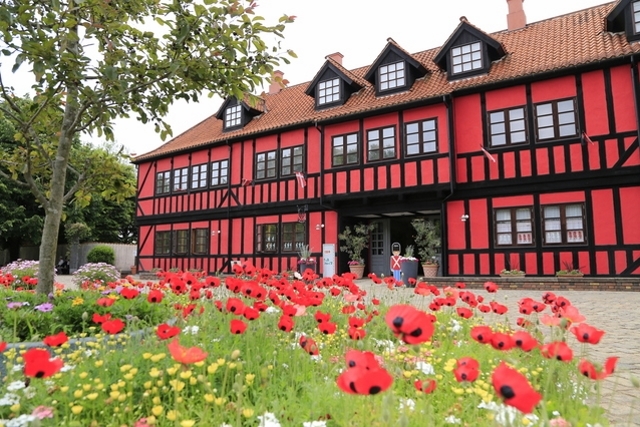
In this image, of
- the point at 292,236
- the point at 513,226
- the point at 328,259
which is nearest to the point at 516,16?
the point at 513,226

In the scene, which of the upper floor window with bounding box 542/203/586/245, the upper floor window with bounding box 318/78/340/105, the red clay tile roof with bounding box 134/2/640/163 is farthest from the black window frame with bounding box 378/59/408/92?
the upper floor window with bounding box 542/203/586/245

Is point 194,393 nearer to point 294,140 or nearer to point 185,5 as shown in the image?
point 185,5

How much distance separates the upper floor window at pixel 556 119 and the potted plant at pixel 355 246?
5.73 meters

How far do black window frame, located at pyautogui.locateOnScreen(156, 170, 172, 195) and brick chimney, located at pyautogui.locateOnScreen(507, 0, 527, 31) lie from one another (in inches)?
574

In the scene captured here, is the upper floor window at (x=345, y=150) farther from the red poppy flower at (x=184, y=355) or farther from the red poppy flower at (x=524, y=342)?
the red poppy flower at (x=184, y=355)

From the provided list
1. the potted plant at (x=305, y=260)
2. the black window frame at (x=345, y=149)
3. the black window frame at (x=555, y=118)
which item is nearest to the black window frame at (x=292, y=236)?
the potted plant at (x=305, y=260)

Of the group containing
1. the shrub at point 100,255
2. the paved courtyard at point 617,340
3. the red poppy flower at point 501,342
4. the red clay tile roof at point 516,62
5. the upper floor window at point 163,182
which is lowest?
the paved courtyard at point 617,340

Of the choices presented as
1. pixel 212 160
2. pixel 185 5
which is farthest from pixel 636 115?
pixel 212 160

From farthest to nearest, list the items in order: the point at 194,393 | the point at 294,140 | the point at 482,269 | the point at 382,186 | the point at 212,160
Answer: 1. the point at 212,160
2. the point at 294,140
3. the point at 382,186
4. the point at 482,269
5. the point at 194,393

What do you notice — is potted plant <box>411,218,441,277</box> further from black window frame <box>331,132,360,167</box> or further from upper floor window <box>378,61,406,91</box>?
upper floor window <box>378,61,406,91</box>

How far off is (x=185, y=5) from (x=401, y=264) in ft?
31.9

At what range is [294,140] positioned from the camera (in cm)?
1599

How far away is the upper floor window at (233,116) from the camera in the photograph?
18453 mm

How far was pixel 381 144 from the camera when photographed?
13.9 m
